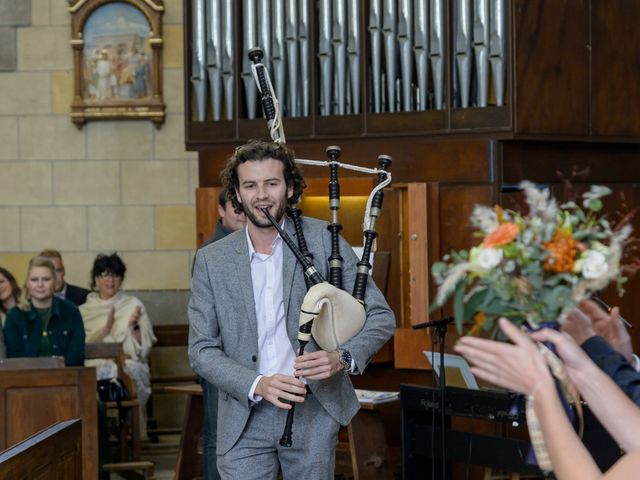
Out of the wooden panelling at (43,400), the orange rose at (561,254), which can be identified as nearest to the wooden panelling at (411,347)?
the wooden panelling at (43,400)

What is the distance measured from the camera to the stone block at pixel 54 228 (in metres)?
9.98

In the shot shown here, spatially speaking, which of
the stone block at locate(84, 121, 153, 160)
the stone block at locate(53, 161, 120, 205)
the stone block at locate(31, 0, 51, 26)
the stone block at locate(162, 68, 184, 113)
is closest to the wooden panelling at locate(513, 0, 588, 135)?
the stone block at locate(162, 68, 184, 113)

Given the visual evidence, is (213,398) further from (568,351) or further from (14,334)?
(568,351)

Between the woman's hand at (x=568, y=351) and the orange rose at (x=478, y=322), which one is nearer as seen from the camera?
the woman's hand at (x=568, y=351)

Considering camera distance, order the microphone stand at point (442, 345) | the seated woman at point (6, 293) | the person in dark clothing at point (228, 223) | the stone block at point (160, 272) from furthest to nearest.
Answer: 1. the stone block at point (160, 272)
2. the seated woman at point (6, 293)
3. the person in dark clothing at point (228, 223)
4. the microphone stand at point (442, 345)

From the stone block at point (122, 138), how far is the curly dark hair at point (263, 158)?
18.8 ft

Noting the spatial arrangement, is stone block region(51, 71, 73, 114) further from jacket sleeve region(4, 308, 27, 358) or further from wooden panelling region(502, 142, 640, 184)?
wooden panelling region(502, 142, 640, 184)

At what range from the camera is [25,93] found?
32.8ft

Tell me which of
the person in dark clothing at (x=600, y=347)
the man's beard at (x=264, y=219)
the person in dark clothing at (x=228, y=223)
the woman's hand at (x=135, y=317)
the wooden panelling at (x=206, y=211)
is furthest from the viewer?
the woman's hand at (x=135, y=317)

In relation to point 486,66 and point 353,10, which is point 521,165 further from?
point 353,10

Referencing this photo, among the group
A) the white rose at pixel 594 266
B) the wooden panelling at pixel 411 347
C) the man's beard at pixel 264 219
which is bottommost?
the wooden panelling at pixel 411 347

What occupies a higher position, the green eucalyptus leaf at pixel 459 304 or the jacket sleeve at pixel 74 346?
the green eucalyptus leaf at pixel 459 304

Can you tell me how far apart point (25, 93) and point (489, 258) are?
8015 mm

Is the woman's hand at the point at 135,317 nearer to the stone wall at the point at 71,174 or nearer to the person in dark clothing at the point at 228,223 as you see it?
the stone wall at the point at 71,174
